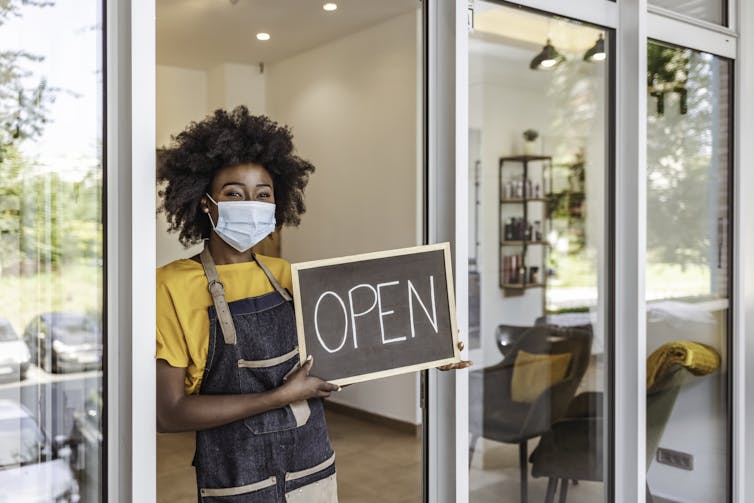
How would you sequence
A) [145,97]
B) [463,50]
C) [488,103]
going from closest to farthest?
[145,97] → [463,50] → [488,103]

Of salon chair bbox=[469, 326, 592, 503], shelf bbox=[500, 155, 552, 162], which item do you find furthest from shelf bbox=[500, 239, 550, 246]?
salon chair bbox=[469, 326, 592, 503]

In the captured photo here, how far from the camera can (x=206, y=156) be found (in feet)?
4.72

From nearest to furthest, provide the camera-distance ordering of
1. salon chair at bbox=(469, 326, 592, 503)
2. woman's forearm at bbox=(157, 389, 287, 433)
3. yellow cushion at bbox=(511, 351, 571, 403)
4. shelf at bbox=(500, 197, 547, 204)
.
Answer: woman's forearm at bbox=(157, 389, 287, 433) → salon chair at bbox=(469, 326, 592, 503) → yellow cushion at bbox=(511, 351, 571, 403) → shelf at bbox=(500, 197, 547, 204)

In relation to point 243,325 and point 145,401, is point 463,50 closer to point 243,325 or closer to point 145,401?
point 243,325

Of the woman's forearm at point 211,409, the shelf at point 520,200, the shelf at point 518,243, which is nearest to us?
the woman's forearm at point 211,409

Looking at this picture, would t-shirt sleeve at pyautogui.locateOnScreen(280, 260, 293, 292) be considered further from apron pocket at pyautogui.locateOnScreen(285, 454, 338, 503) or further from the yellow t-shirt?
apron pocket at pyautogui.locateOnScreen(285, 454, 338, 503)

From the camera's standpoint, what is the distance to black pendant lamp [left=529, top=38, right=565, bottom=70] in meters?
4.51

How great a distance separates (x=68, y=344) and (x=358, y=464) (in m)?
2.85

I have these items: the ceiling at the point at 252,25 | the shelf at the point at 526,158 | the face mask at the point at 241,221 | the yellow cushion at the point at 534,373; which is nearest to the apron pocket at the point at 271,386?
the face mask at the point at 241,221

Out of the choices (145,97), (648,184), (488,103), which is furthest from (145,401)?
(488,103)

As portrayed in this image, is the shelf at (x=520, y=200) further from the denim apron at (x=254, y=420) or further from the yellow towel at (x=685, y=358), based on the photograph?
the denim apron at (x=254, y=420)

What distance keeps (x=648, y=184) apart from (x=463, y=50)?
1088 mm

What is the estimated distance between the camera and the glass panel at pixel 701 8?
8.02 feet

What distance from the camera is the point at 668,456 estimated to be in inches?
105
